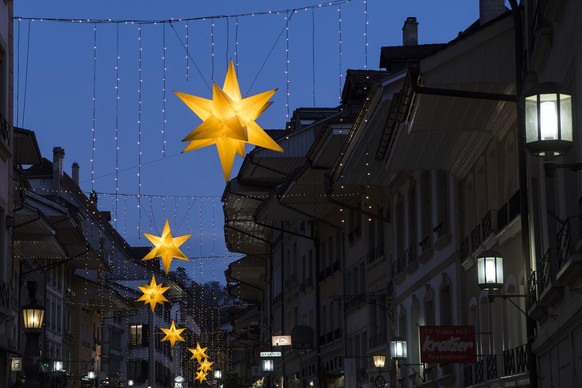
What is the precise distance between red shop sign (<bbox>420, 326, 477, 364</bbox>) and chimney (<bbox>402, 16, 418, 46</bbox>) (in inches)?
791

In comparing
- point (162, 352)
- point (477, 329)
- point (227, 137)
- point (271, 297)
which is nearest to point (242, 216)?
point (271, 297)

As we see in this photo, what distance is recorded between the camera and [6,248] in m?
27.0

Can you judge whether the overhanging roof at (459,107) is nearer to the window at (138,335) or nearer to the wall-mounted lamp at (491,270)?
the wall-mounted lamp at (491,270)

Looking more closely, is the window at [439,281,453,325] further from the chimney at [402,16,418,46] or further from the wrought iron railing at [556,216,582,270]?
the wrought iron railing at [556,216,582,270]

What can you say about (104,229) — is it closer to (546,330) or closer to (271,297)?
(271,297)

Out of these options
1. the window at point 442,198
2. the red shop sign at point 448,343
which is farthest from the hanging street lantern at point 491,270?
the window at point 442,198

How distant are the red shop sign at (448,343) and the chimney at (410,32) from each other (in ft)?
65.9

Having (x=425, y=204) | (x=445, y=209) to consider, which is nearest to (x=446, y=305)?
(x=445, y=209)

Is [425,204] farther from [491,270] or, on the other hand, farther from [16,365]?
[491,270]

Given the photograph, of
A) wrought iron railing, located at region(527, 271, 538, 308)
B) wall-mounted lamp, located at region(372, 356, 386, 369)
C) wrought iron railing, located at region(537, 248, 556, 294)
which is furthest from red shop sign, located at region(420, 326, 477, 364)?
wall-mounted lamp, located at region(372, 356, 386, 369)

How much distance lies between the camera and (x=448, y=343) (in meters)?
22.9

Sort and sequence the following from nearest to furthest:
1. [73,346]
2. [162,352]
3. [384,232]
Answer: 1. [384,232]
2. [73,346]
3. [162,352]

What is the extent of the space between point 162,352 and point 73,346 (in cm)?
4624

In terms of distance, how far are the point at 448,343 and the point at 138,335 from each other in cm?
8891
